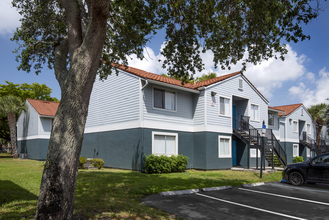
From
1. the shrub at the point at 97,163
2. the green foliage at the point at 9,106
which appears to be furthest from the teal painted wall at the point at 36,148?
the shrub at the point at 97,163

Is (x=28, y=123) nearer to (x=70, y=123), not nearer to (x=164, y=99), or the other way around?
(x=164, y=99)

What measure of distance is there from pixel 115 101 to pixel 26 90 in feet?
94.9

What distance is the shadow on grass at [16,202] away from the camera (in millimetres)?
5934

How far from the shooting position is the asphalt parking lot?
6887mm

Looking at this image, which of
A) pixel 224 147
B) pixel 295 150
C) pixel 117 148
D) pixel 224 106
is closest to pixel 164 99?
pixel 117 148

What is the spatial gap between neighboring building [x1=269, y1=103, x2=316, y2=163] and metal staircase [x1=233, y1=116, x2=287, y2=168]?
6237mm

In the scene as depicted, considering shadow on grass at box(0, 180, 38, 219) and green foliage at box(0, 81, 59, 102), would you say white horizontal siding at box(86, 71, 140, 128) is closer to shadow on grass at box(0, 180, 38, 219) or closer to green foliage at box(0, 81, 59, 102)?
shadow on grass at box(0, 180, 38, 219)

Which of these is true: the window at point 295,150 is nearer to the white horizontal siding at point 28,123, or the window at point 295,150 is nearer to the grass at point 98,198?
the grass at point 98,198

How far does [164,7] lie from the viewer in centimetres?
943

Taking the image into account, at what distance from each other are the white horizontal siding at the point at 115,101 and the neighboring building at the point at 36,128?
27.5 ft

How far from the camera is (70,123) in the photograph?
5223 millimetres

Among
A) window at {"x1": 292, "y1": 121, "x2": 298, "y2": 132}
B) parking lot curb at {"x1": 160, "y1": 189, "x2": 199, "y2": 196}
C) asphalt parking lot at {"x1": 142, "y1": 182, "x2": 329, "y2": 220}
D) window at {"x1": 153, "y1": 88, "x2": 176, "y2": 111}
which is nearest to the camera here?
asphalt parking lot at {"x1": 142, "y1": 182, "x2": 329, "y2": 220}

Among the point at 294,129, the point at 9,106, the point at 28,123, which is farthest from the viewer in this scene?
the point at 294,129

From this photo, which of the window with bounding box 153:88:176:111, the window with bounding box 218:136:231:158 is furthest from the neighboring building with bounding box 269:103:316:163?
the window with bounding box 153:88:176:111
